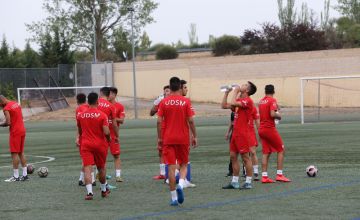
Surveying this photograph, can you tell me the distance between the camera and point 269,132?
1480 cm

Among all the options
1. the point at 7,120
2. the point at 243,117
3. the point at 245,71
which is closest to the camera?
the point at 243,117

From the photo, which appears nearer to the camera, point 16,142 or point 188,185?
point 188,185

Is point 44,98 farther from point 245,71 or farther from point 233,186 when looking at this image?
point 233,186

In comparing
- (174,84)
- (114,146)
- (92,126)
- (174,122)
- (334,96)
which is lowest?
(334,96)

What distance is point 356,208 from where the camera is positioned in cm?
1116

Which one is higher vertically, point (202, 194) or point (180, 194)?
point (180, 194)

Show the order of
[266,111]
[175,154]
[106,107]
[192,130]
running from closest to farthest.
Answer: [175,154] → [192,130] → [266,111] → [106,107]

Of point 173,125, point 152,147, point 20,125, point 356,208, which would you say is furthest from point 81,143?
point 152,147

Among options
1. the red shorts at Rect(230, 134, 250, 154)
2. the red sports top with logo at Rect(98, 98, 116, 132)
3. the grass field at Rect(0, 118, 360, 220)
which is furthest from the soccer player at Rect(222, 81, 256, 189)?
Result: the red sports top with logo at Rect(98, 98, 116, 132)

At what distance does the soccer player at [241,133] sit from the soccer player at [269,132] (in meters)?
0.73

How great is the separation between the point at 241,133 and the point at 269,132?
1.10 metres

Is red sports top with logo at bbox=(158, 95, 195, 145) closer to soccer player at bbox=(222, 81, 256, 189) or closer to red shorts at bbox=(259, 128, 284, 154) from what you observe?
soccer player at bbox=(222, 81, 256, 189)

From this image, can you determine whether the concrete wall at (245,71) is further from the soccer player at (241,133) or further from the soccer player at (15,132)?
the soccer player at (241,133)

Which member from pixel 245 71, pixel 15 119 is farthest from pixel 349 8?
pixel 15 119
